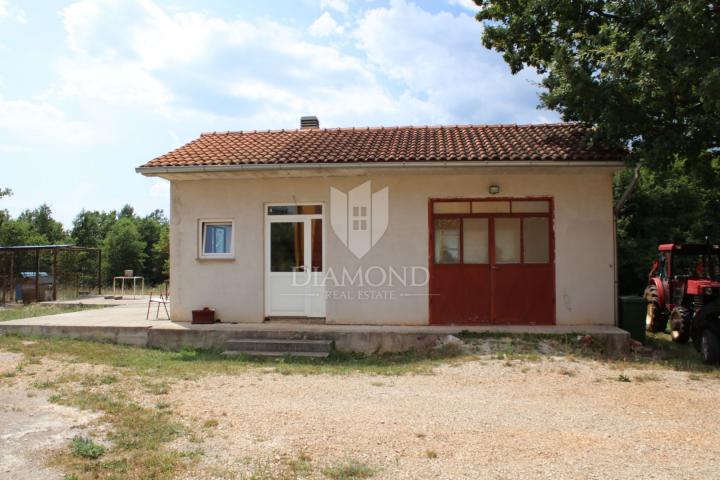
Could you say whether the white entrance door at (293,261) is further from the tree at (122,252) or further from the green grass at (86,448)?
the tree at (122,252)

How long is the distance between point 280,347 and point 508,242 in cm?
476

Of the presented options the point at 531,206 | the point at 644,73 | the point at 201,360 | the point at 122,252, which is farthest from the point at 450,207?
the point at 122,252

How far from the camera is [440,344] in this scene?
29.3 feet

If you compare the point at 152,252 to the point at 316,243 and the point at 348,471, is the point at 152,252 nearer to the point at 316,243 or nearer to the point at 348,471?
the point at 316,243

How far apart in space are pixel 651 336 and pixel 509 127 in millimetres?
5560

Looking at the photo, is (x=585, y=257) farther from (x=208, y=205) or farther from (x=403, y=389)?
(x=208, y=205)

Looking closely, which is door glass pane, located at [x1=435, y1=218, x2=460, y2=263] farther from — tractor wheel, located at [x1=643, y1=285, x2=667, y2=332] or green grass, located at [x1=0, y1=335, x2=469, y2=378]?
tractor wheel, located at [x1=643, y1=285, x2=667, y2=332]

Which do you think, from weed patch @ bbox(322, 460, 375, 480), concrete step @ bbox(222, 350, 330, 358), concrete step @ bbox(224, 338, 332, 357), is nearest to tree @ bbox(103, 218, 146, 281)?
concrete step @ bbox(224, 338, 332, 357)

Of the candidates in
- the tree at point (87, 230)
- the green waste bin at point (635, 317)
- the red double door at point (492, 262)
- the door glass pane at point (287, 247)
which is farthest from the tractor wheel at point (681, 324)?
the tree at point (87, 230)

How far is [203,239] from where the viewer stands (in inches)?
420

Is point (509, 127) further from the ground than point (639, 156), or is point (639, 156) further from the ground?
point (509, 127)

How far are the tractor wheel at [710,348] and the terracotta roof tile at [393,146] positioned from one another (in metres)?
3.30

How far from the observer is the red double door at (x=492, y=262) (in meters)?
9.94

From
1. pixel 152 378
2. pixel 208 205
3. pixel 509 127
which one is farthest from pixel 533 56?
pixel 152 378
